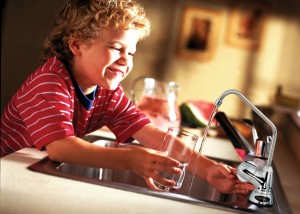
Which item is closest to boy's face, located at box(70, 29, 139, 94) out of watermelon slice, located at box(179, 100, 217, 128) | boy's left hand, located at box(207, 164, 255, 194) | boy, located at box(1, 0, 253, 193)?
boy, located at box(1, 0, 253, 193)

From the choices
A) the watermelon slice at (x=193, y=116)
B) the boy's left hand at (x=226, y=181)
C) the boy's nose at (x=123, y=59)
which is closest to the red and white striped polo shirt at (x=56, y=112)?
the boy's nose at (x=123, y=59)

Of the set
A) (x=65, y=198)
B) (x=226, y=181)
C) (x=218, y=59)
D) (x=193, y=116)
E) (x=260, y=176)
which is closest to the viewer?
(x=65, y=198)

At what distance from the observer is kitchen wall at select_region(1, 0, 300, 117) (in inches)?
113

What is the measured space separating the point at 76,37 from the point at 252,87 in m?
1.95

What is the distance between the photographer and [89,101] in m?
1.10

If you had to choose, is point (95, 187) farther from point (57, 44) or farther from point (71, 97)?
point (57, 44)

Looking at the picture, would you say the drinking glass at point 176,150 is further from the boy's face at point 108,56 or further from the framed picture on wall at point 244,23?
the framed picture on wall at point 244,23

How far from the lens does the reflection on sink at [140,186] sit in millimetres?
852

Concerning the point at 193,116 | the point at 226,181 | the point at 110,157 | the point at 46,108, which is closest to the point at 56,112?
the point at 46,108

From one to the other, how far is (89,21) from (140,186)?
327 mm

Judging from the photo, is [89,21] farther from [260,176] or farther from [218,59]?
[218,59]

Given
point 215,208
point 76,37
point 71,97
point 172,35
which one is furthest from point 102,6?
point 172,35

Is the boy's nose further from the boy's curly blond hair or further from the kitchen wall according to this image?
the kitchen wall

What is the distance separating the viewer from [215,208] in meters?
0.85
